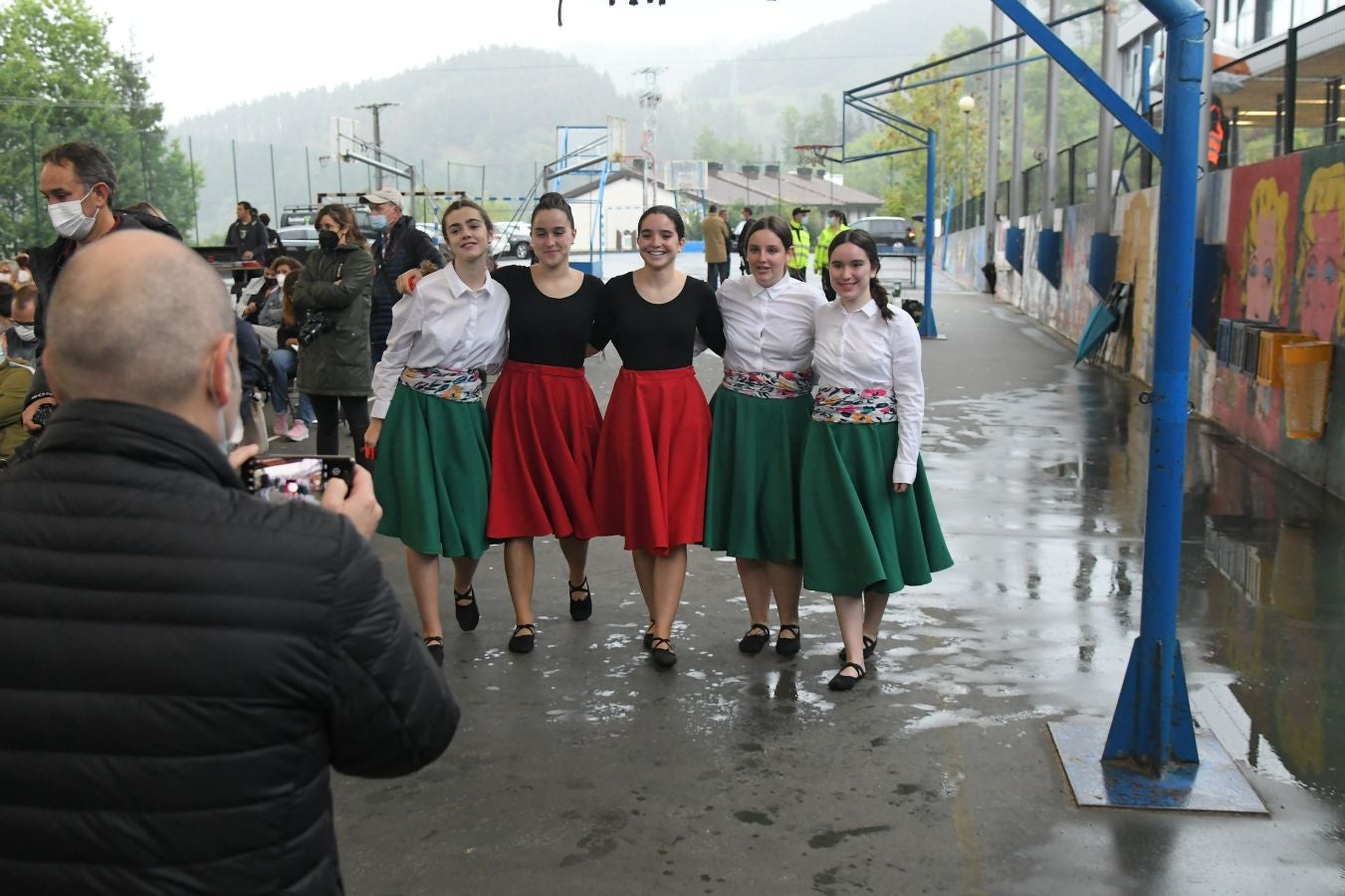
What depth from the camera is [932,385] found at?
51.1 feet

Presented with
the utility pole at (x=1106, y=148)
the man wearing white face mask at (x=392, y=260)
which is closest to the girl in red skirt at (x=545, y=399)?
the man wearing white face mask at (x=392, y=260)

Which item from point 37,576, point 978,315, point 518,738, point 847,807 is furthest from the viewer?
point 978,315

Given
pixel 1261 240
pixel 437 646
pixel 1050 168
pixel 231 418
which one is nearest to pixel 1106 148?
pixel 1050 168

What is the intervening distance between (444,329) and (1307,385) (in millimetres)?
6256

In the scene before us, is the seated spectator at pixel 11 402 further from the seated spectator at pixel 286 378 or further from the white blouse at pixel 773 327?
the seated spectator at pixel 286 378

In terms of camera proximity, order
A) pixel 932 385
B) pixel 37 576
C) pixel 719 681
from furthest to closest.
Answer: pixel 932 385 → pixel 719 681 → pixel 37 576

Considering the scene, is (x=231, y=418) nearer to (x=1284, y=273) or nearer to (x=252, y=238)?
(x=1284, y=273)

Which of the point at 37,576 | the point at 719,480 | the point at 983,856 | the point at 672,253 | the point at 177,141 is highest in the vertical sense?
the point at 177,141

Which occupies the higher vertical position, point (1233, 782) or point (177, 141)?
point (177, 141)

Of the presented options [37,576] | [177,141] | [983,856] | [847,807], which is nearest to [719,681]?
[847,807]

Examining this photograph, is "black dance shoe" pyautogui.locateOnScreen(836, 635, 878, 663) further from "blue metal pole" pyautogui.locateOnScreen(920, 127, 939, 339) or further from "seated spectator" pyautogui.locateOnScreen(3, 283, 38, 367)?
"blue metal pole" pyautogui.locateOnScreen(920, 127, 939, 339)

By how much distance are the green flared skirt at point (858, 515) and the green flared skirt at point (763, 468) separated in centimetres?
13

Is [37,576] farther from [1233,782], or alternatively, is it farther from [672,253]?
[672,253]

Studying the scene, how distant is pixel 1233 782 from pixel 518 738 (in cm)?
239
